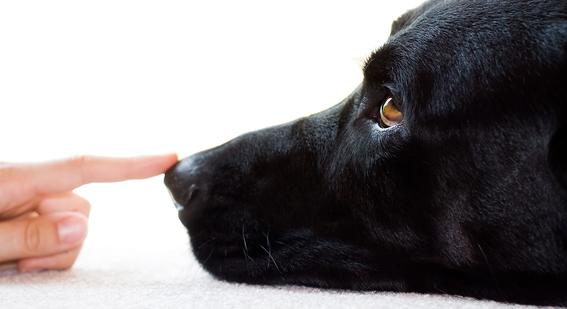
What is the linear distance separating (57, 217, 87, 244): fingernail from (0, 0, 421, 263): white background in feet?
2.59

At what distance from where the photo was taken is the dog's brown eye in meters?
1.43

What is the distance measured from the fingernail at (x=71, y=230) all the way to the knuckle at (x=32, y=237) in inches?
1.6

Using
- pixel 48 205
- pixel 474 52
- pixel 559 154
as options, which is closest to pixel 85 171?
pixel 48 205

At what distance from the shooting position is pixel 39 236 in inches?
60.4

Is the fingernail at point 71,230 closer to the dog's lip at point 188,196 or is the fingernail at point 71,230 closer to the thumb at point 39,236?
the thumb at point 39,236

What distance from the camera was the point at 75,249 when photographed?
163 cm

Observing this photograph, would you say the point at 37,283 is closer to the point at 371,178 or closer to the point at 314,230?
the point at 314,230

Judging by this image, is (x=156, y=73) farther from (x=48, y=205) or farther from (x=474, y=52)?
(x=474, y=52)

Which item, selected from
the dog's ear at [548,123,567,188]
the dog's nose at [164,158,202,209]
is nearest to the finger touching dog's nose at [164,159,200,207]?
the dog's nose at [164,158,202,209]

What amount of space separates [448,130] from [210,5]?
1.56 meters

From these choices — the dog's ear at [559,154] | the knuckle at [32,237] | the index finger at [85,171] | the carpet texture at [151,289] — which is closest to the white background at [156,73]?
the carpet texture at [151,289]

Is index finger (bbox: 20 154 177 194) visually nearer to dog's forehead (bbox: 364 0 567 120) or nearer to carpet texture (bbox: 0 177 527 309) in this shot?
carpet texture (bbox: 0 177 527 309)

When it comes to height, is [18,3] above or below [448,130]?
above

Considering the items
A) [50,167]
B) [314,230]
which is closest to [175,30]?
[50,167]
